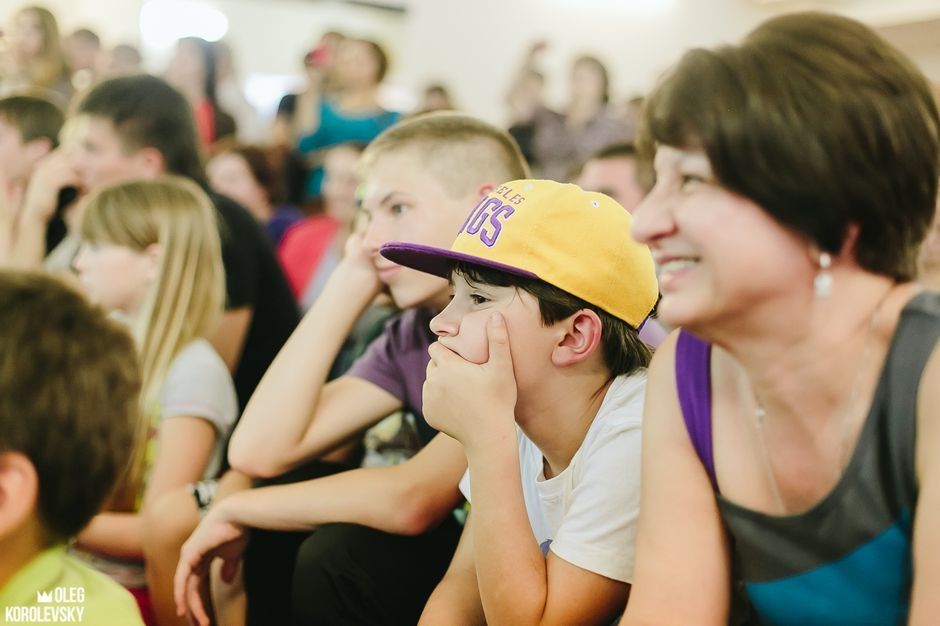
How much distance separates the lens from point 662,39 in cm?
640

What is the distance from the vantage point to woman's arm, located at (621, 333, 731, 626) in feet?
3.61

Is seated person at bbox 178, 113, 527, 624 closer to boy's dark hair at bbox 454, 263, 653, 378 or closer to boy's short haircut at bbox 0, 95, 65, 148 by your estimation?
boy's dark hair at bbox 454, 263, 653, 378

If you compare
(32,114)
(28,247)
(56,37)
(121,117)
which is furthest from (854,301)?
(56,37)

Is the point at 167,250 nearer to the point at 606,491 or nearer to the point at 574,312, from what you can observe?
the point at 574,312

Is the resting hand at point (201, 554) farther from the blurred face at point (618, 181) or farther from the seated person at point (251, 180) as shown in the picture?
the seated person at point (251, 180)

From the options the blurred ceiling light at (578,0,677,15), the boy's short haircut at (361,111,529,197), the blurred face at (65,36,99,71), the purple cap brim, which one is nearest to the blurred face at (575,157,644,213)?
the boy's short haircut at (361,111,529,197)

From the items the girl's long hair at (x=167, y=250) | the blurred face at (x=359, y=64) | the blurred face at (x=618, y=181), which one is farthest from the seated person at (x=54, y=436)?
the blurred face at (x=359, y=64)

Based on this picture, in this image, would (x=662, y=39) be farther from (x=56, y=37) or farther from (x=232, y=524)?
(x=232, y=524)

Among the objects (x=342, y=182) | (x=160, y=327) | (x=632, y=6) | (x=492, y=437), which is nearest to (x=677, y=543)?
(x=492, y=437)

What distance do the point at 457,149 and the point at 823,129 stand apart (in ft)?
3.22

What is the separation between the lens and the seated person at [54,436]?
1009 millimetres

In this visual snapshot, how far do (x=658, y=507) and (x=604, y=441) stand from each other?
7.0 inches

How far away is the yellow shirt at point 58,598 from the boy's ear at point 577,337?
64cm

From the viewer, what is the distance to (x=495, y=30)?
7660 mm
